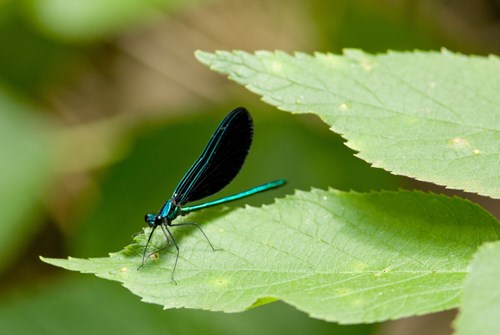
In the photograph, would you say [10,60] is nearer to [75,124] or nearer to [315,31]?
[75,124]

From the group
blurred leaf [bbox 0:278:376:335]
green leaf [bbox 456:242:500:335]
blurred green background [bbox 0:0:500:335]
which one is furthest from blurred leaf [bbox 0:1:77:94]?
green leaf [bbox 456:242:500:335]

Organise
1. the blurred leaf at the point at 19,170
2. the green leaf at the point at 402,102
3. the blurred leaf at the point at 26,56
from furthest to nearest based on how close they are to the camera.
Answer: the blurred leaf at the point at 26,56
the blurred leaf at the point at 19,170
the green leaf at the point at 402,102

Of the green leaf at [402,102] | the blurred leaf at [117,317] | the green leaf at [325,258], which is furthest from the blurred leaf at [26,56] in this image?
the green leaf at [325,258]

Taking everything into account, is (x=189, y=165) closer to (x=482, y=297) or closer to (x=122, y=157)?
(x=122, y=157)

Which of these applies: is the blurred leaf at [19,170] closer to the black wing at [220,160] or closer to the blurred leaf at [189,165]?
the blurred leaf at [189,165]

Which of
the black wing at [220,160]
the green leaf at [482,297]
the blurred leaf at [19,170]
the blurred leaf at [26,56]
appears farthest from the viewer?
the blurred leaf at [26,56]

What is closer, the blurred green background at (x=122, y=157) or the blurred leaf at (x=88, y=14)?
the blurred green background at (x=122, y=157)

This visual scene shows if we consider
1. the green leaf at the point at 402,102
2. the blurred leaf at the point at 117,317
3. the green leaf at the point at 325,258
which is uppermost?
the green leaf at the point at 402,102
